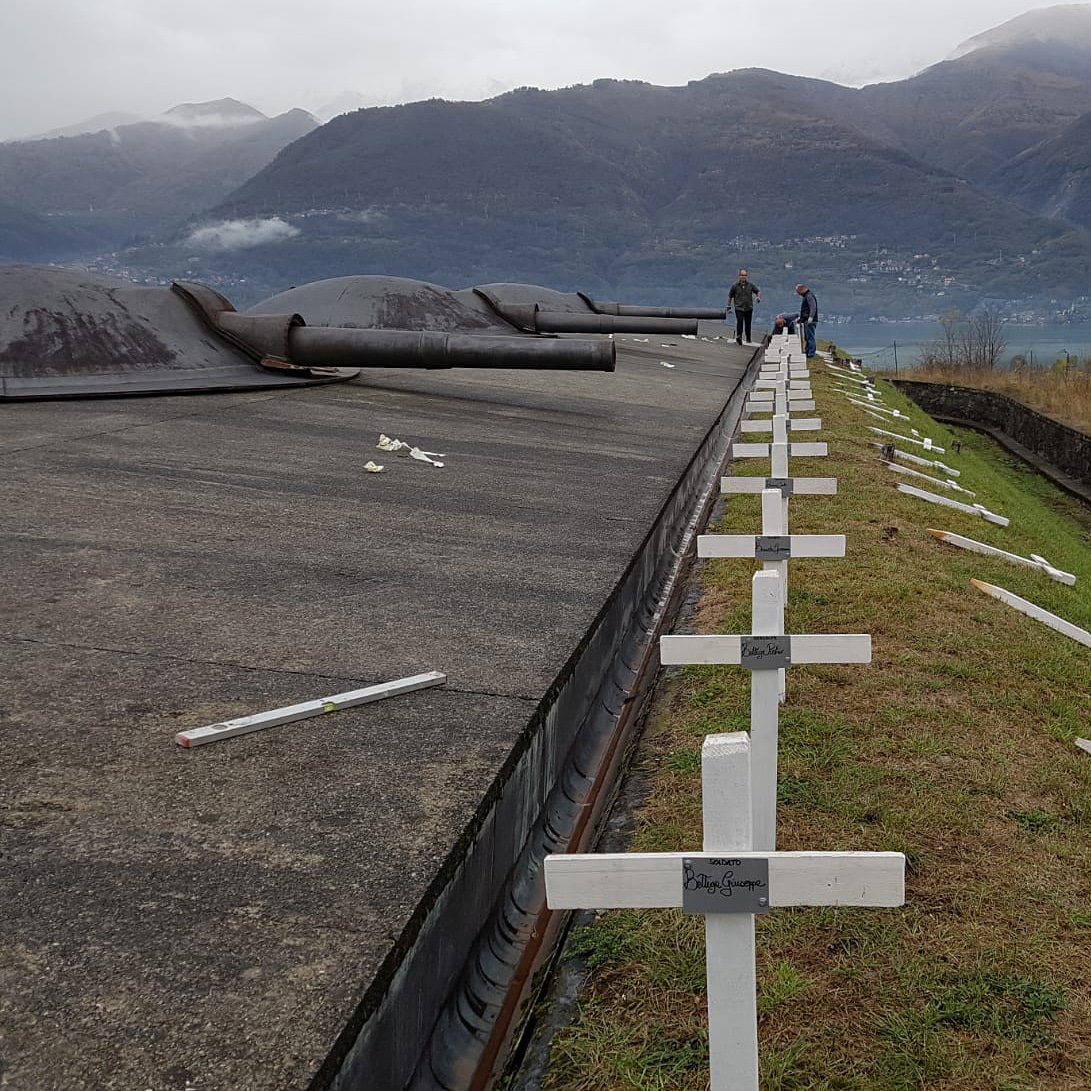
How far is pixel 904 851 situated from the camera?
3721 mm

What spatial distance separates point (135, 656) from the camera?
418 centimetres

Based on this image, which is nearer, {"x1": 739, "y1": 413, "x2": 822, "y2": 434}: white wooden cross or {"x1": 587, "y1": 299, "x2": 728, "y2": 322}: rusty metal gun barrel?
{"x1": 739, "y1": 413, "x2": 822, "y2": 434}: white wooden cross

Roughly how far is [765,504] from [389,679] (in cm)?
164

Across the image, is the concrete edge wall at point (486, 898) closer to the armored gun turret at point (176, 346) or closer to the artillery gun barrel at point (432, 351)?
the artillery gun barrel at point (432, 351)

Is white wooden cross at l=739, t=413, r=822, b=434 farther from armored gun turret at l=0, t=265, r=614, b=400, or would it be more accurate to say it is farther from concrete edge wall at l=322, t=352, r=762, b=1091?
armored gun turret at l=0, t=265, r=614, b=400

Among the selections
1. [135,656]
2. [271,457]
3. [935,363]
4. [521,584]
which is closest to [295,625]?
[135,656]

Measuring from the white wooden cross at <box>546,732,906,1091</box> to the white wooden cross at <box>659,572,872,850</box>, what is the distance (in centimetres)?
115

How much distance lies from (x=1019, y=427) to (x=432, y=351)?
65.8ft

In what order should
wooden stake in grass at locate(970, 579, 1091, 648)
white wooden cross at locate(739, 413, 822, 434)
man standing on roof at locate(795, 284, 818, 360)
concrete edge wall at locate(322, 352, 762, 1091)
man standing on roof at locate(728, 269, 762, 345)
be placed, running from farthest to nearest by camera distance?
man standing on roof at locate(728, 269, 762, 345)
man standing on roof at locate(795, 284, 818, 360)
white wooden cross at locate(739, 413, 822, 434)
wooden stake in grass at locate(970, 579, 1091, 648)
concrete edge wall at locate(322, 352, 762, 1091)

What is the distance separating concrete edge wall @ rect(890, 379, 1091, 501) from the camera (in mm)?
21641

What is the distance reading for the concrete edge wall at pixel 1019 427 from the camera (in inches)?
852

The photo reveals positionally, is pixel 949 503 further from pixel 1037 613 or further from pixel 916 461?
pixel 1037 613

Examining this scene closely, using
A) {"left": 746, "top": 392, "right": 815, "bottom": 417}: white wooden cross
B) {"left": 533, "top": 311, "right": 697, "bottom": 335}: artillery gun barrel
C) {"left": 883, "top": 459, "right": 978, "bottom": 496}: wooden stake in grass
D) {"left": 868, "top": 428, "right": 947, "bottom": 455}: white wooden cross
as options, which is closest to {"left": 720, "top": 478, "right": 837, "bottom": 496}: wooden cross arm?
{"left": 746, "top": 392, "right": 815, "bottom": 417}: white wooden cross

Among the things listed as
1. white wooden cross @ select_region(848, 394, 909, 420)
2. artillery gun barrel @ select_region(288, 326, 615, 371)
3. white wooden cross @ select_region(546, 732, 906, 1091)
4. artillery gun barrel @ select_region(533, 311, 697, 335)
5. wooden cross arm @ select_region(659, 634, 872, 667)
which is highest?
artillery gun barrel @ select_region(533, 311, 697, 335)
